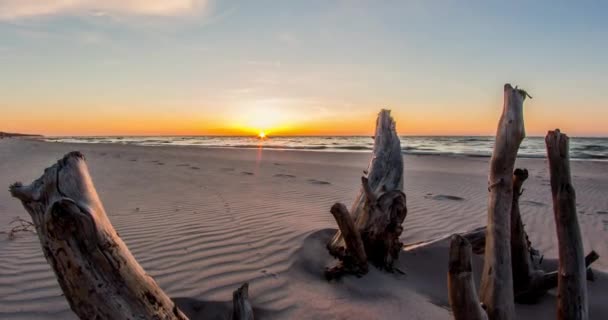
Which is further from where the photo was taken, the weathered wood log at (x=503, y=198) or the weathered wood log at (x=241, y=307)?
the weathered wood log at (x=241, y=307)

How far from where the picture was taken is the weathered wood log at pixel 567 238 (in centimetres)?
254

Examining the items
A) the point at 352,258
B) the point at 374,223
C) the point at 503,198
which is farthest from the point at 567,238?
the point at 352,258

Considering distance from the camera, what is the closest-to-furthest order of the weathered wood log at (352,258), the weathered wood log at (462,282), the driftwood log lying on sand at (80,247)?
1. the driftwood log lying on sand at (80,247)
2. the weathered wood log at (462,282)
3. the weathered wood log at (352,258)

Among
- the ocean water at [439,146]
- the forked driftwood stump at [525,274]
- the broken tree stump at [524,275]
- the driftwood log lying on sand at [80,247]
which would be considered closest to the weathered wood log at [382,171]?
the forked driftwood stump at [525,274]

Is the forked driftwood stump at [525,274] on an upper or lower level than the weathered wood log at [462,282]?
lower

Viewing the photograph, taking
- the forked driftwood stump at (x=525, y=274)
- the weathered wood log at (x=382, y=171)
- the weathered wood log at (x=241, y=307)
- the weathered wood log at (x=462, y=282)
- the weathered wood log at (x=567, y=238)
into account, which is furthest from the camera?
the weathered wood log at (x=382, y=171)

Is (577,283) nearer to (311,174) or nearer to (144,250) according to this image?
(144,250)

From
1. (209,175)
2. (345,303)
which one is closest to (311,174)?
(209,175)

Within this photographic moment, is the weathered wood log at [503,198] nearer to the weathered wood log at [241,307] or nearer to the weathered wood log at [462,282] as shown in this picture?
the weathered wood log at [462,282]

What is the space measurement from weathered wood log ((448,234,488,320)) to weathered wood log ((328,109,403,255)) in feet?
6.69

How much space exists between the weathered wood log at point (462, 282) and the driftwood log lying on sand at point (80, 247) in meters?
1.53

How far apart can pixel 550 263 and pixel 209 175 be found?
9.47 meters

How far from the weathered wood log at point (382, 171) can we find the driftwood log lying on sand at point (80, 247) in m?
2.63

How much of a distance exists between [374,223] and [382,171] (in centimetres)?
74
